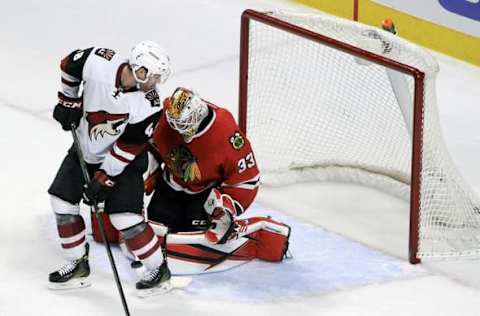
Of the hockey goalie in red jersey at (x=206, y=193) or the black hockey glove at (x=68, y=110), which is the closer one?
the black hockey glove at (x=68, y=110)

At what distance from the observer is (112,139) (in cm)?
551

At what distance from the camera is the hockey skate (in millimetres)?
5688

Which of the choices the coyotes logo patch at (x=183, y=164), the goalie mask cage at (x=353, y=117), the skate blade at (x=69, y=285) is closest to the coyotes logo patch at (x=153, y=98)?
the coyotes logo patch at (x=183, y=164)

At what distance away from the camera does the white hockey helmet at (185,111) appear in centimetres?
559

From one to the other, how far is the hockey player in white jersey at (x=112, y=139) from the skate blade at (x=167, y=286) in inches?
0.6

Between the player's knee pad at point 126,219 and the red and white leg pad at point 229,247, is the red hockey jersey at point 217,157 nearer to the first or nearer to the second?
the red and white leg pad at point 229,247

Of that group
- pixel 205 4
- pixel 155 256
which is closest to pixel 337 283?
pixel 155 256

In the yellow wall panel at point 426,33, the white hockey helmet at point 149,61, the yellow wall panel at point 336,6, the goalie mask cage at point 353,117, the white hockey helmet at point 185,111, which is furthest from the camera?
the yellow wall panel at point 336,6

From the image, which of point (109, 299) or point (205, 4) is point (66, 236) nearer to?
point (109, 299)

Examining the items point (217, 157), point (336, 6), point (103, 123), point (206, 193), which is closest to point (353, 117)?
point (206, 193)

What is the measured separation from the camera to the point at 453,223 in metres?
6.06

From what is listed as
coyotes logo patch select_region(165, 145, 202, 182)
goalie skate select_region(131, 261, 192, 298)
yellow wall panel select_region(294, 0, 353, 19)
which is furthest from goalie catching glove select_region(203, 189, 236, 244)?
yellow wall panel select_region(294, 0, 353, 19)

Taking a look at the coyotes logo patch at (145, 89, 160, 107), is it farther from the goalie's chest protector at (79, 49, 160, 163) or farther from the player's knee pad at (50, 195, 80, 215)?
the player's knee pad at (50, 195, 80, 215)

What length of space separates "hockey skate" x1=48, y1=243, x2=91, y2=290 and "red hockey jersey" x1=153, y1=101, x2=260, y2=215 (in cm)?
51
